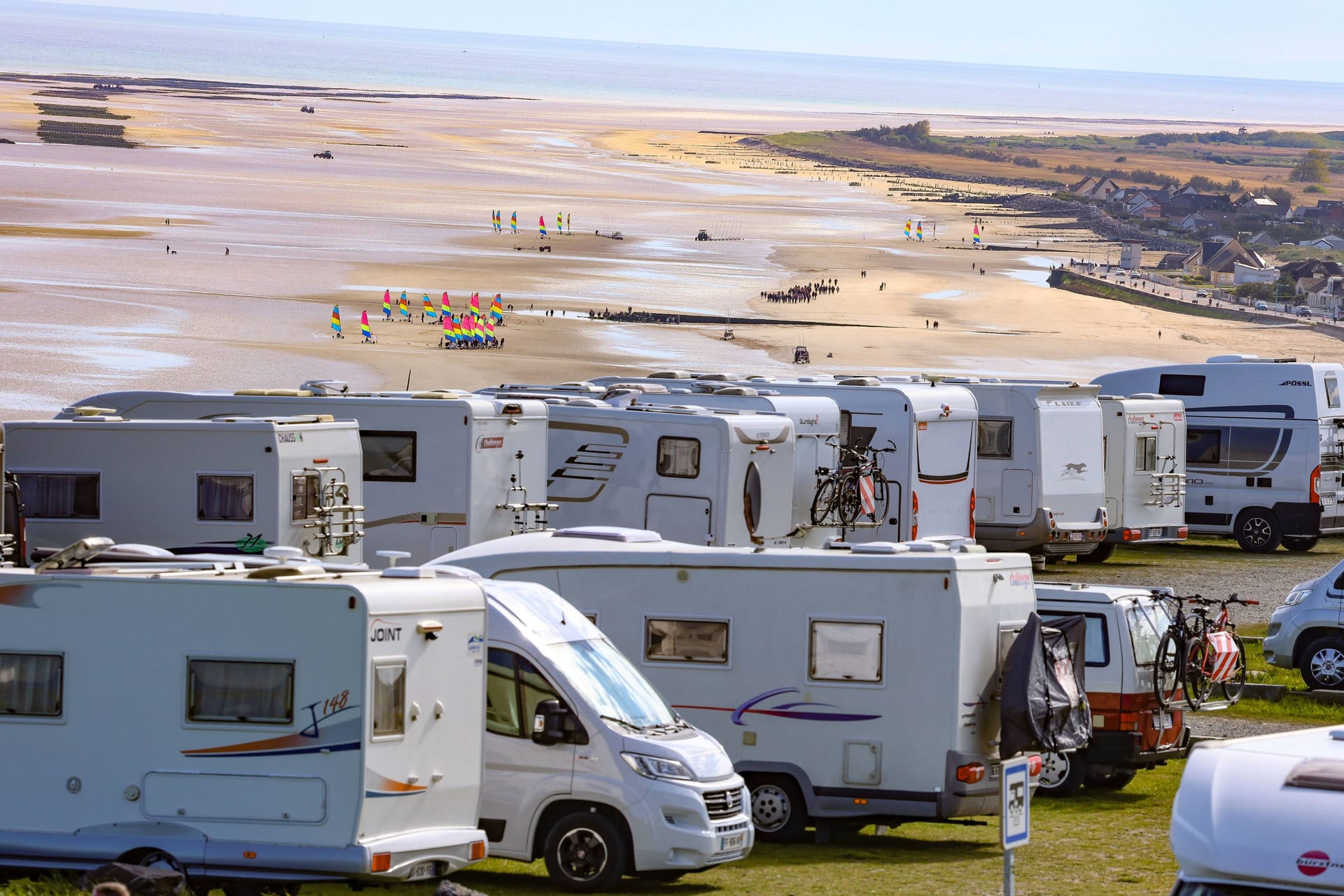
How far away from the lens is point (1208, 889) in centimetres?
565

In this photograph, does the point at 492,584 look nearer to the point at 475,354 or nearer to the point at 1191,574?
the point at 1191,574

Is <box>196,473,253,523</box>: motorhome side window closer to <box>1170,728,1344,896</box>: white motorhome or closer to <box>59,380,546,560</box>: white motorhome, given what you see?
<box>59,380,546,560</box>: white motorhome

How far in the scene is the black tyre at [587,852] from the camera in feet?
36.3

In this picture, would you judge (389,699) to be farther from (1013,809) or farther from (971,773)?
(971,773)

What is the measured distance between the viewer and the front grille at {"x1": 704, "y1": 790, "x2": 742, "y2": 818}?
11047mm

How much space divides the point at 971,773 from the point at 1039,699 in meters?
0.65

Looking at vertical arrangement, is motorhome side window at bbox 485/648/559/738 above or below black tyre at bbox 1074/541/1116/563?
above

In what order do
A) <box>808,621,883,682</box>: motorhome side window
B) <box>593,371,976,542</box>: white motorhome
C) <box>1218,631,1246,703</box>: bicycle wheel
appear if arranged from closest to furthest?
<box>808,621,883,682</box>: motorhome side window → <box>1218,631,1246,703</box>: bicycle wheel → <box>593,371,976,542</box>: white motorhome

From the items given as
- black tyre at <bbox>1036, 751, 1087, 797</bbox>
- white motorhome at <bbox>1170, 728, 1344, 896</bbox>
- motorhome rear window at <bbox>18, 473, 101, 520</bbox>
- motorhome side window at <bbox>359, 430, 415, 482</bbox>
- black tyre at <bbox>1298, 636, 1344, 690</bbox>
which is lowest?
black tyre at <bbox>1036, 751, 1087, 797</bbox>

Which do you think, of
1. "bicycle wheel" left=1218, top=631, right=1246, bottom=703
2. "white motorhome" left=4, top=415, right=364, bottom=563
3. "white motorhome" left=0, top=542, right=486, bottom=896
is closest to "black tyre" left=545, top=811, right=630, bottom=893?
"white motorhome" left=0, top=542, right=486, bottom=896

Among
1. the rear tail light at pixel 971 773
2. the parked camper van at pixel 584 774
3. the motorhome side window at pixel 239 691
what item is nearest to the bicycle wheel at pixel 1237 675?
the rear tail light at pixel 971 773

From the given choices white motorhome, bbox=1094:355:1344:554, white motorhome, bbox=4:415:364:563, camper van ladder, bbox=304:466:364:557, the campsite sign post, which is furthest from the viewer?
white motorhome, bbox=1094:355:1344:554

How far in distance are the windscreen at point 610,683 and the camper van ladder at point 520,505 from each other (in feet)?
25.5

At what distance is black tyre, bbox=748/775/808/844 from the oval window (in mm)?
7011
